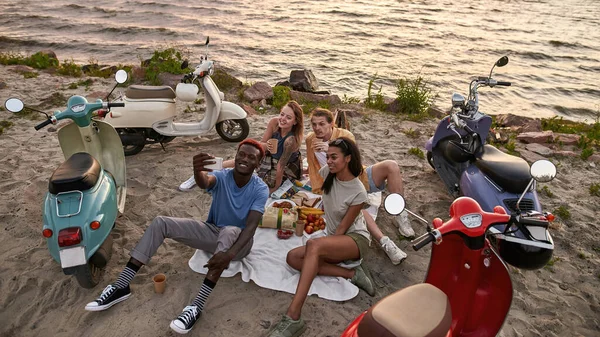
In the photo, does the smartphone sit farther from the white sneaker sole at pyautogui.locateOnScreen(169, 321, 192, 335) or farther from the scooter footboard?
the scooter footboard

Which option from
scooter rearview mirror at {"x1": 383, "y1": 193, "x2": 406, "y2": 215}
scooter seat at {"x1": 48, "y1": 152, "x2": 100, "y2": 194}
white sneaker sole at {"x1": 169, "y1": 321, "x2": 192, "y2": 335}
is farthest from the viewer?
scooter seat at {"x1": 48, "y1": 152, "x2": 100, "y2": 194}

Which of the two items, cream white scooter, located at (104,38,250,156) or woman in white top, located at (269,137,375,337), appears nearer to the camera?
woman in white top, located at (269,137,375,337)

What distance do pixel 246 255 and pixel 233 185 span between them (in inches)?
26.3

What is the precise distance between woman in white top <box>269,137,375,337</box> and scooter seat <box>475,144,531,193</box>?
1.32 meters

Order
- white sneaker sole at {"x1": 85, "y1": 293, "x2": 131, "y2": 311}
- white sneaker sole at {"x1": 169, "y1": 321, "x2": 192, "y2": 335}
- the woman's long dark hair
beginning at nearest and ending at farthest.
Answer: white sneaker sole at {"x1": 169, "y1": 321, "x2": 192, "y2": 335}
white sneaker sole at {"x1": 85, "y1": 293, "x2": 131, "y2": 311}
the woman's long dark hair

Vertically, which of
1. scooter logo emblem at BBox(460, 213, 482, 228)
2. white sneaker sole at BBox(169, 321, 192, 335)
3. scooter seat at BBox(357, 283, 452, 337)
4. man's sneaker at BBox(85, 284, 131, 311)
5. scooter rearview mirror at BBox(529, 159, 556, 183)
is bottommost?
man's sneaker at BBox(85, 284, 131, 311)

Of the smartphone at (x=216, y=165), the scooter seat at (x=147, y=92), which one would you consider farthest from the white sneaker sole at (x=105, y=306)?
the scooter seat at (x=147, y=92)

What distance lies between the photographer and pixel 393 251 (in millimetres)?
3760

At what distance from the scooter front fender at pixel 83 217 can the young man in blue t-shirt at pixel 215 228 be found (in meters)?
0.32

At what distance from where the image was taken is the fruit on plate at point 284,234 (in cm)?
407

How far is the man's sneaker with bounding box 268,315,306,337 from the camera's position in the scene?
9.29 ft

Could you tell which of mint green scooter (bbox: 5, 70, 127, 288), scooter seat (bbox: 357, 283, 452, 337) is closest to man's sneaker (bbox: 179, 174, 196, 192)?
mint green scooter (bbox: 5, 70, 127, 288)

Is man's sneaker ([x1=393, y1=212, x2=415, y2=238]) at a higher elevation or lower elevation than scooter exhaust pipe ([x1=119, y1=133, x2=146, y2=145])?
higher

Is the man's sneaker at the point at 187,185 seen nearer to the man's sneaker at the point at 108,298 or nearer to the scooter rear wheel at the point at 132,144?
the scooter rear wheel at the point at 132,144
